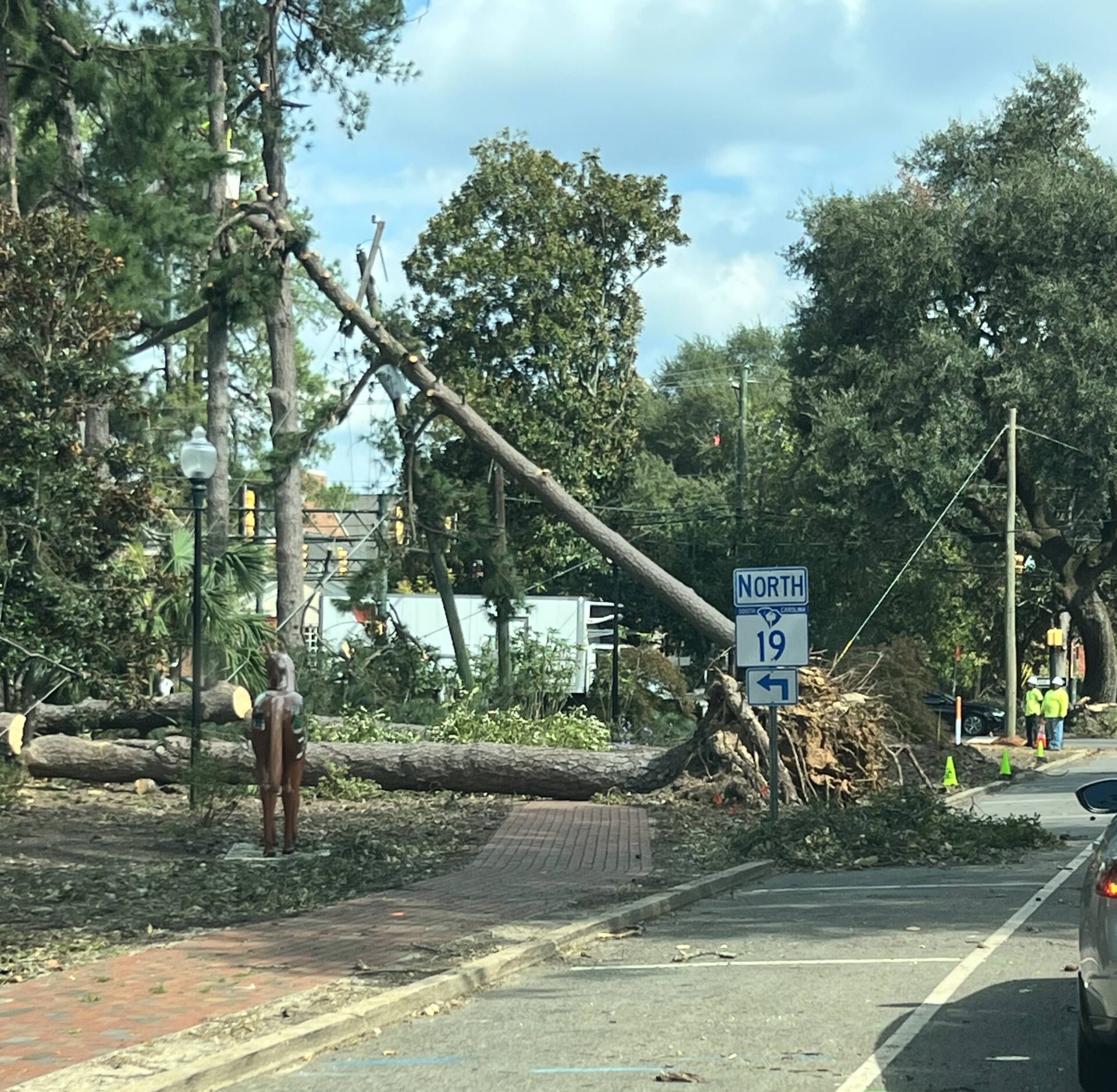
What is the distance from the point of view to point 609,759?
19.9 m

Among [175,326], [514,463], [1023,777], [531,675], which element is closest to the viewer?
[514,463]

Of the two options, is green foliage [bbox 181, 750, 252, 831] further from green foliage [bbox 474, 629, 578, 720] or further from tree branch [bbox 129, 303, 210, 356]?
tree branch [bbox 129, 303, 210, 356]

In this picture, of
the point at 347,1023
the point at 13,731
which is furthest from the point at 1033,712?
the point at 347,1023

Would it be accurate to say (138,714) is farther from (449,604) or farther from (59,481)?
(449,604)

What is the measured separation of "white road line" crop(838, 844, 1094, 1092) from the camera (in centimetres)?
659

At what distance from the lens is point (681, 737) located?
2898 cm

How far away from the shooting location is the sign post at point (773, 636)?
52.8 ft

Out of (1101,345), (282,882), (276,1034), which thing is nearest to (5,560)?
(282,882)

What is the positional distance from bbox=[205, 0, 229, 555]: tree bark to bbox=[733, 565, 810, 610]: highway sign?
10968mm

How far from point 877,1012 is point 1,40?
63.7ft

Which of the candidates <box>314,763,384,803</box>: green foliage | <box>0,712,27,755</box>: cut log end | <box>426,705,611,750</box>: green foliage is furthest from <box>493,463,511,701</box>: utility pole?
<box>0,712,27,755</box>: cut log end

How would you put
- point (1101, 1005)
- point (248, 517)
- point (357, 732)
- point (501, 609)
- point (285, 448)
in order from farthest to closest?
point (248, 517), point (501, 609), point (285, 448), point (357, 732), point (1101, 1005)

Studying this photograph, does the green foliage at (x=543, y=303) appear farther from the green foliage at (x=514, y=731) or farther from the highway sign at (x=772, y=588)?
the highway sign at (x=772, y=588)

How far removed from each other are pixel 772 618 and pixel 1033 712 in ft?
78.4
